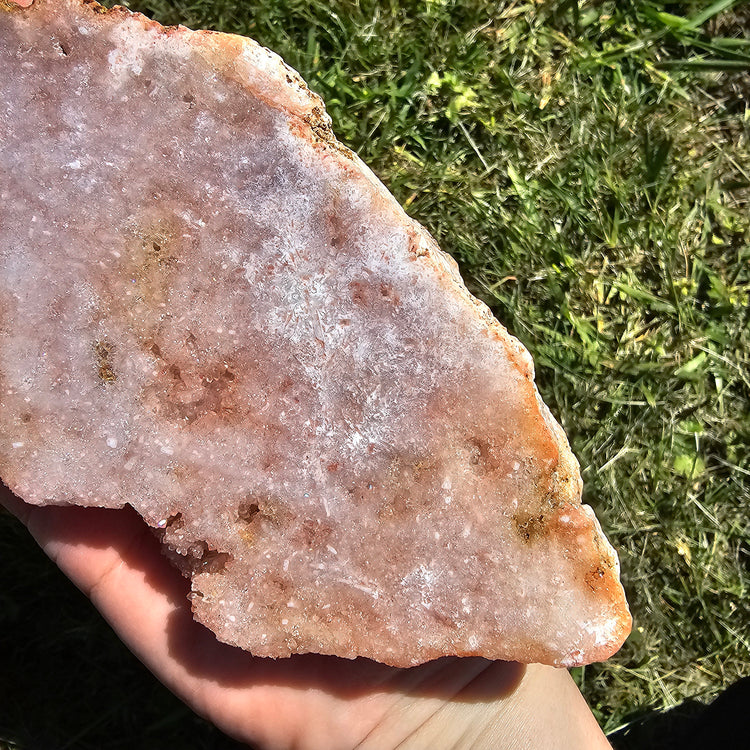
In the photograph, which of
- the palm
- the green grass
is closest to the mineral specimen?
the palm

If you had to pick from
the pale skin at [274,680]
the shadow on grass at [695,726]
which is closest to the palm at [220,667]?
the pale skin at [274,680]

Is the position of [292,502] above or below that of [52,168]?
below

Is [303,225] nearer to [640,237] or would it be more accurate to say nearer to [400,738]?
[400,738]

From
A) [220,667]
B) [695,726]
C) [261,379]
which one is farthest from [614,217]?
[220,667]

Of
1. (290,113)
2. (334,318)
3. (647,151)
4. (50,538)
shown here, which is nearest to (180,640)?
(50,538)

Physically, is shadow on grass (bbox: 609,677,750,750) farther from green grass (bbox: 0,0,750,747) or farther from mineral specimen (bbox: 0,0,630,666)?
A: mineral specimen (bbox: 0,0,630,666)
